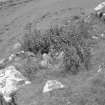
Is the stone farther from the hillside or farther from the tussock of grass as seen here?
the tussock of grass

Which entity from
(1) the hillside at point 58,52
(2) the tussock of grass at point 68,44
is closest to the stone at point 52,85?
(1) the hillside at point 58,52

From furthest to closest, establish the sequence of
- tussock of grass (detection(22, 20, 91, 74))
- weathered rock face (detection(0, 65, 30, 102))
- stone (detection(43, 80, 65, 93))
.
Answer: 1. tussock of grass (detection(22, 20, 91, 74))
2. weathered rock face (detection(0, 65, 30, 102))
3. stone (detection(43, 80, 65, 93))

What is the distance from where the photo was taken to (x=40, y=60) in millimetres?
5391

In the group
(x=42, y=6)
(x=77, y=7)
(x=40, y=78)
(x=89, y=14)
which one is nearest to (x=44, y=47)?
(x=40, y=78)

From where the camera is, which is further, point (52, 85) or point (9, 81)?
point (9, 81)

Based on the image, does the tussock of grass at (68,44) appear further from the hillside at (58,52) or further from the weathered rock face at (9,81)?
the weathered rock face at (9,81)

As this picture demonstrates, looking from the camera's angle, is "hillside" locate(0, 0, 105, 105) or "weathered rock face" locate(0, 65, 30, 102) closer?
"hillside" locate(0, 0, 105, 105)

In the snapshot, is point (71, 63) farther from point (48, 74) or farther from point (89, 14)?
point (89, 14)

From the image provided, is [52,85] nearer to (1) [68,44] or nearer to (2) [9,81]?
(2) [9,81]

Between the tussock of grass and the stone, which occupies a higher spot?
the tussock of grass

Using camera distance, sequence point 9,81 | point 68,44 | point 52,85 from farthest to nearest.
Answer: point 68,44 → point 9,81 → point 52,85

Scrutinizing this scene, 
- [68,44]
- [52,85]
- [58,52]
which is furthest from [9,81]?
[68,44]

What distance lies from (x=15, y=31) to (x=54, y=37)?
234cm

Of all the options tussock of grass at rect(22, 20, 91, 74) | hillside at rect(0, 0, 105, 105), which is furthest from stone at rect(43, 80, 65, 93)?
tussock of grass at rect(22, 20, 91, 74)
